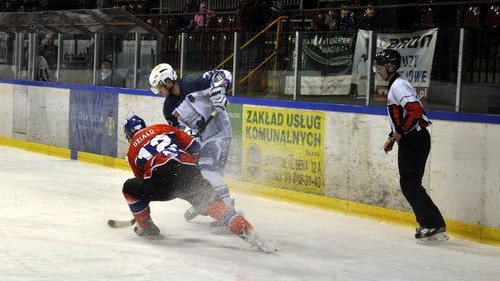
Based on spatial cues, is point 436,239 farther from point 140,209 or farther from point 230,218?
point 140,209

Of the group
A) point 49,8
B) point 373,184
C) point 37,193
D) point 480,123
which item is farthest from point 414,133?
point 49,8

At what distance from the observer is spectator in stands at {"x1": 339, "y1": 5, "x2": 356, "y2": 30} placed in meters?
12.0

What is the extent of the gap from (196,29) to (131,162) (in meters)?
8.56

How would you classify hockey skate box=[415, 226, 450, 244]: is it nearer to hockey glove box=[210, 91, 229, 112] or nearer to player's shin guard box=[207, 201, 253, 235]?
player's shin guard box=[207, 201, 253, 235]

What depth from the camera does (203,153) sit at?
25.9 feet

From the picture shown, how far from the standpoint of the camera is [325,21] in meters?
12.5

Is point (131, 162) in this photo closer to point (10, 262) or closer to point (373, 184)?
point (10, 262)

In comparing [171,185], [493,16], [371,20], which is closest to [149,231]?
[171,185]

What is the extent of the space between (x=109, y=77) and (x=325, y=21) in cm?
319

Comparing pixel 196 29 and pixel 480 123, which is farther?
pixel 196 29

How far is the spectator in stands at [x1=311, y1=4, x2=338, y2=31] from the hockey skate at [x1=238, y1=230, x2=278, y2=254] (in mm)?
5947

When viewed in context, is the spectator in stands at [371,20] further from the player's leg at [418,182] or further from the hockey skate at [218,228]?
the hockey skate at [218,228]

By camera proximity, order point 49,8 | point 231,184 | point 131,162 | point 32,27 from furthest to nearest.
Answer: point 49,8, point 32,27, point 231,184, point 131,162

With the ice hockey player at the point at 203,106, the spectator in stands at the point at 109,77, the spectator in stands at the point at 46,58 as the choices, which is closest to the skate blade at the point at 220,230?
the ice hockey player at the point at 203,106
